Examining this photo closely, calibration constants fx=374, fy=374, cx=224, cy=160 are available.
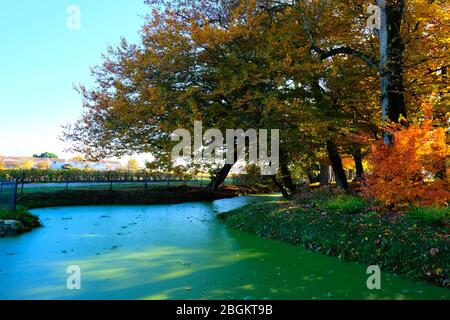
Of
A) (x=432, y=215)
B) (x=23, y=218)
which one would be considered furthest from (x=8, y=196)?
(x=432, y=215)

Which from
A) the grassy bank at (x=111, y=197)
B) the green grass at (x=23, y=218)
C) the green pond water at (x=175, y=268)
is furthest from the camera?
the grassy bank at (x=111, y=197)

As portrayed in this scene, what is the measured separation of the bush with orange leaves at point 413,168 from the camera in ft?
29.6

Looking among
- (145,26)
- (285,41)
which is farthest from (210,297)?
(145,26)

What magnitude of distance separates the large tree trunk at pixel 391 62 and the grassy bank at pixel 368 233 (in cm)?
342

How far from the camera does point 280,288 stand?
593 centimetres

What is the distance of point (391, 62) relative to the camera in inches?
474

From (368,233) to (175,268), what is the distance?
13.9 feet

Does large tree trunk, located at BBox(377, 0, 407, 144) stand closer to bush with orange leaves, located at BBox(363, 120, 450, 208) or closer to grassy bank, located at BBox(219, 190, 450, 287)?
bush with orange leaves, located at BBox(363, 120, 450, 208)

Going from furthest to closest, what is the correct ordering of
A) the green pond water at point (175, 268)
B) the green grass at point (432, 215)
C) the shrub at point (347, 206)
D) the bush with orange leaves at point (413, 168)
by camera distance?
the shrub at point (347, 206), the bush with orange leaves at point (413, 168), the green grass at point (432, 215), the green pond water at point (175, 268)

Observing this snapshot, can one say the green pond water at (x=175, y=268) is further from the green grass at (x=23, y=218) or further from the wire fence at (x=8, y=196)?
the wire fence at (x=8, y=196)

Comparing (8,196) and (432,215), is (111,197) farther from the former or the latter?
(432,215)

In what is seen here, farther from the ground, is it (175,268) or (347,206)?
(347,206)

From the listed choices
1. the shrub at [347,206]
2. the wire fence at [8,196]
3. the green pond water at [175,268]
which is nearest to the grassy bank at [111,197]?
the wire fence at [8,196]
